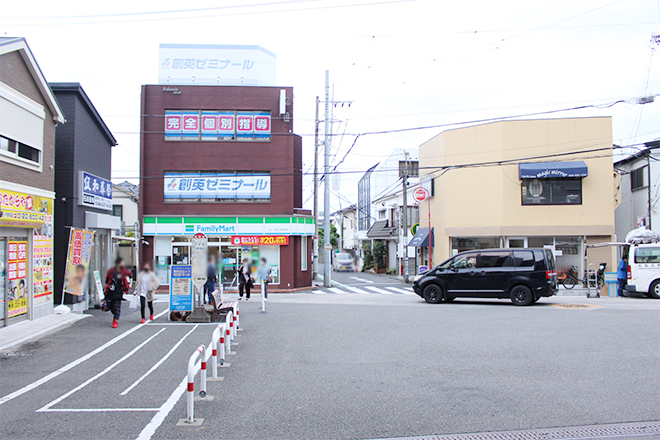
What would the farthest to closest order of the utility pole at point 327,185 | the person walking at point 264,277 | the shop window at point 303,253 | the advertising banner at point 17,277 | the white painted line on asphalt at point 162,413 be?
1. the utility pole at point 327,185
2. the shop window at point 303,253
3. the person walking at point 264,277
4. the advertising banner at point 17,277
5. the white painted line on asphalt at point 162,413

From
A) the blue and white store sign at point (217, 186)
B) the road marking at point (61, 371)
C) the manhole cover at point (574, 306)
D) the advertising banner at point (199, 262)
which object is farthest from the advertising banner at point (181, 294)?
the blue and white store sign at point (217, 186)

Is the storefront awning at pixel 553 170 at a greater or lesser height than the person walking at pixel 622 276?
greater

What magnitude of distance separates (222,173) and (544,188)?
57.9 ft

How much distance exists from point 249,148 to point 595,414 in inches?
877

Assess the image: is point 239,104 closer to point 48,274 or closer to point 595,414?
point 48,274

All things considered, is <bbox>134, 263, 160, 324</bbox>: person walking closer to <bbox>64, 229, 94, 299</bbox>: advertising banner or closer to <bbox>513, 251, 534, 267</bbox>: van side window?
<bbox>64, 229, 94, 299</bbox>: advertising banner

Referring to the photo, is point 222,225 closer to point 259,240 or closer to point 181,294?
point 259,240

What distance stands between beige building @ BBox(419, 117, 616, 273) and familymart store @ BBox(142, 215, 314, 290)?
10.5 m

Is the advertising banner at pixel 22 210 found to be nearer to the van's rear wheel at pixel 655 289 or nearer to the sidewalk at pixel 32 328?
the sidewalk at pixel 32 328

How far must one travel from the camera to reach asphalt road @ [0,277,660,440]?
5504 millimetres

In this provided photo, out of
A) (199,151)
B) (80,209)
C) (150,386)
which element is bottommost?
(150,386)

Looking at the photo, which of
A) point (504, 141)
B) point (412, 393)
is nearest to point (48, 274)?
point (412, 393)

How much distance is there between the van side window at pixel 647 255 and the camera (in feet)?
61.0

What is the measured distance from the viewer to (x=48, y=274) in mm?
13781
